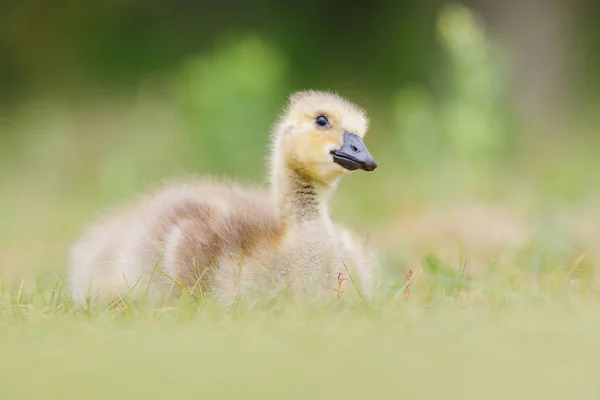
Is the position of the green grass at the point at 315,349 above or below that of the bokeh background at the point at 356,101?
below

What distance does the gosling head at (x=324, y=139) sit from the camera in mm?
3486

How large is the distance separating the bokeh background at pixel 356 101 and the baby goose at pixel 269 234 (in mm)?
601

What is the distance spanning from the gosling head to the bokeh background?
0.63m

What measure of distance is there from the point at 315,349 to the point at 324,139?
4.12ft

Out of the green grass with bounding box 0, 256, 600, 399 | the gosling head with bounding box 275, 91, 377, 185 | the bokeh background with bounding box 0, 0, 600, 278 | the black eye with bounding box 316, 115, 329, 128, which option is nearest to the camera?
the green grass with bounding box 0, 256, 600, 399

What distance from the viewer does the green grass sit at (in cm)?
208

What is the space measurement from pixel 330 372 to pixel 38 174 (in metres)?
6.85

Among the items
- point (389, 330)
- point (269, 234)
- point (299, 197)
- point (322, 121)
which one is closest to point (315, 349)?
point (389, 330)

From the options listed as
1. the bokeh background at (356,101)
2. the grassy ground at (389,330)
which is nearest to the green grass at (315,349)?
the grassy ground at (389,330)

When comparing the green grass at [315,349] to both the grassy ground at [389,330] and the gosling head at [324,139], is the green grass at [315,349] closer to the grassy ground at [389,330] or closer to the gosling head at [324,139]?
the grassy ground at [389,330]

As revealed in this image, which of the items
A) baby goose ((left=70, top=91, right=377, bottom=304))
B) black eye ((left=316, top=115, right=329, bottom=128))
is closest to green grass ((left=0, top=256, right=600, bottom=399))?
baby goose ((left=70, top=91, right=377, bottom=304))

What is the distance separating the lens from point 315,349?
2.39 metres

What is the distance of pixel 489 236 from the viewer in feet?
16.6

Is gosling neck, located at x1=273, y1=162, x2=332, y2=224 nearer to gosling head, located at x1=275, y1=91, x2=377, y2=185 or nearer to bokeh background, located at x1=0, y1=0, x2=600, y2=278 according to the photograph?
gosling head, located at x1=275, y1=91, x2=377, y2=185
